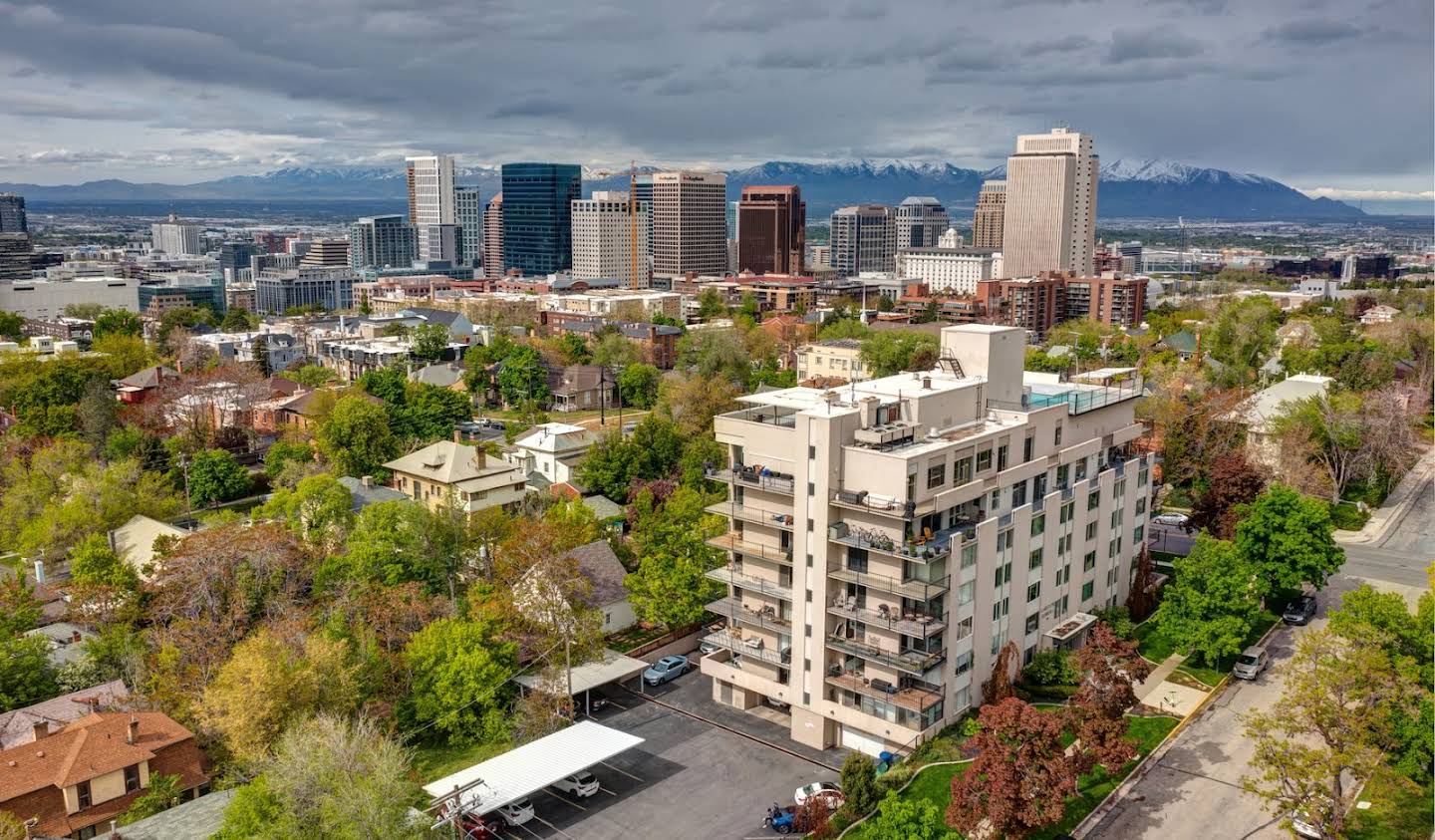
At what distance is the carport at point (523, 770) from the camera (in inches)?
1251

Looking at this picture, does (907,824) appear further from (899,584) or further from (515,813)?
(515,813)

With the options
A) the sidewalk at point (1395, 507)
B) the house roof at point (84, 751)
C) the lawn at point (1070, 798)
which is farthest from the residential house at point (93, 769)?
the sidewalk at point (1395, 507)

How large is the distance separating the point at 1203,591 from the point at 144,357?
97546 mm

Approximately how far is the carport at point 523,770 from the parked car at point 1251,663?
24694 millimetres

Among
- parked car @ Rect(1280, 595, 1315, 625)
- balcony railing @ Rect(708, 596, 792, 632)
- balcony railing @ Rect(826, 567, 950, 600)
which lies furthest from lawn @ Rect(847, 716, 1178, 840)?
parked car @ Rect(1280, 595, 1315, 625)

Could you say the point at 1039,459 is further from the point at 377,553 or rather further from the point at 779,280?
the point at 779,280

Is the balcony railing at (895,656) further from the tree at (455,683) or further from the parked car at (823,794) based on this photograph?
the tree at (455,683)

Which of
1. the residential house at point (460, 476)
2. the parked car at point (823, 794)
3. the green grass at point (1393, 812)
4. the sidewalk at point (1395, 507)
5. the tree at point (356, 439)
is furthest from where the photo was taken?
the tree at point (356, 439)

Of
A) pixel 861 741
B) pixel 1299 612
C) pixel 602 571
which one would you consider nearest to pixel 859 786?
pixel 861 741

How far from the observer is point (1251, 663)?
42594 millimetres

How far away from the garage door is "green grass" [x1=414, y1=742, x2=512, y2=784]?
1232cm

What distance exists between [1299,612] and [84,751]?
50.1 m

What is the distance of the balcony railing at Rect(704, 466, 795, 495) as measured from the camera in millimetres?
37344

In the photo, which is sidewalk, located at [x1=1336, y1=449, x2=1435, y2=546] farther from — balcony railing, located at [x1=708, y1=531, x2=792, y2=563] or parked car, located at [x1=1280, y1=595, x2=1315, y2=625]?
balcony railing, located at [x1=708, y1=531, x2=792, y2=563]
